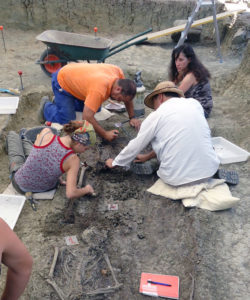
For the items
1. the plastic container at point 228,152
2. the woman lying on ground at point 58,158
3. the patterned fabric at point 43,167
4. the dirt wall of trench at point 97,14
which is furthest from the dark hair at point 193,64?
the dirt wall of trench at point 97,14

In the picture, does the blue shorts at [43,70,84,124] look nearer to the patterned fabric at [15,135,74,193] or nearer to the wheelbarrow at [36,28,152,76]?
the wheelbarrow at [36,28,152,76]

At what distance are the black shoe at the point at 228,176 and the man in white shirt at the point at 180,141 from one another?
9.7 inches

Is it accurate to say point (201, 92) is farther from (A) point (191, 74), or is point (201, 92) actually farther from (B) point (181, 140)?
(B) point (181, 140)

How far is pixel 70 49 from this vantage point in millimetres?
5320

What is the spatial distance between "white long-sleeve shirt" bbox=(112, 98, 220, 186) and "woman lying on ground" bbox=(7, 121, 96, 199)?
56cm

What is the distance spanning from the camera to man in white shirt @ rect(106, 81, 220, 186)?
111 inches

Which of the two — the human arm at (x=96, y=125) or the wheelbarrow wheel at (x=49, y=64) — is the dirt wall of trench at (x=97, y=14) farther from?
the human arm at (x=96, y=125)

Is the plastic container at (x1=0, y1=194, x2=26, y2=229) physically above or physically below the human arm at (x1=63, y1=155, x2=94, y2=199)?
below

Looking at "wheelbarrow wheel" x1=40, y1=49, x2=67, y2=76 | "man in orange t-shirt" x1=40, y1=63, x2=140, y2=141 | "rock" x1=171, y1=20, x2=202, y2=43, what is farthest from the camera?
"rock" x1=171, y1=20, x2=202, y2=43

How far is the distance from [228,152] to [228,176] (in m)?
0.65

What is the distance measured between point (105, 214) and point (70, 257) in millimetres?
639

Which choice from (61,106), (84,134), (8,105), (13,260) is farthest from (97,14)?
(13,260)

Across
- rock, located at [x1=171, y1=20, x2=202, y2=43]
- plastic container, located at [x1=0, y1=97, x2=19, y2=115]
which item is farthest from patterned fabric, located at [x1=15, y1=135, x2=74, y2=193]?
rock, located at [x1=171, y1=20, x2=202, y2=43]

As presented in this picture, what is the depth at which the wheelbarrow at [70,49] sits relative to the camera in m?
5.28
